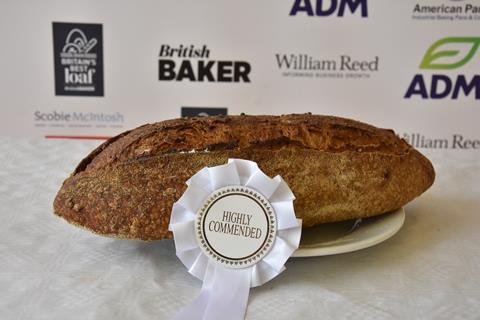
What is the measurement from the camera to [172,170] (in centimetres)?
112

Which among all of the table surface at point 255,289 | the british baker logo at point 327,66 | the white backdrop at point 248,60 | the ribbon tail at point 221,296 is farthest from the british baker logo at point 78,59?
the ribbon tail at point 221,296

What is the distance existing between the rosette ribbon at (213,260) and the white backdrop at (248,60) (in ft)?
7.56

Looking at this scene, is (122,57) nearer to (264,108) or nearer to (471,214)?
(264,108)

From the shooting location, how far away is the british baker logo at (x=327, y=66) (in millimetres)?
3287

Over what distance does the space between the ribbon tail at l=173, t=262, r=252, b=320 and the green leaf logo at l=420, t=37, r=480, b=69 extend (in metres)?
2.58

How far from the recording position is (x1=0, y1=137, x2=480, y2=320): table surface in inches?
39.5

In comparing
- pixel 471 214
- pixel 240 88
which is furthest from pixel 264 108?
pixel 471 214

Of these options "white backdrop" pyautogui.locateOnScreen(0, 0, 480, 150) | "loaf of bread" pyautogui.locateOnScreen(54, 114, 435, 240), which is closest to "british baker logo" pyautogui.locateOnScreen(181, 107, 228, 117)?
"white backdrop" pyautogui.locateOnScreen(0, 0, 480, 150)

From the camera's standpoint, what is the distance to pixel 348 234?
1230 mm

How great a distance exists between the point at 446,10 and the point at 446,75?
0.35 meters

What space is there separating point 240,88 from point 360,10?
29.9 inches

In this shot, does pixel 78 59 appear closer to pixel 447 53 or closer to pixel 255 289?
pixel 447 53

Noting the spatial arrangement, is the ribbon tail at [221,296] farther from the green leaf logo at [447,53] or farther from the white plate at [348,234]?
the green leaf logo at [447,53]

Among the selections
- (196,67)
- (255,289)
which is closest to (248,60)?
(196,67)
